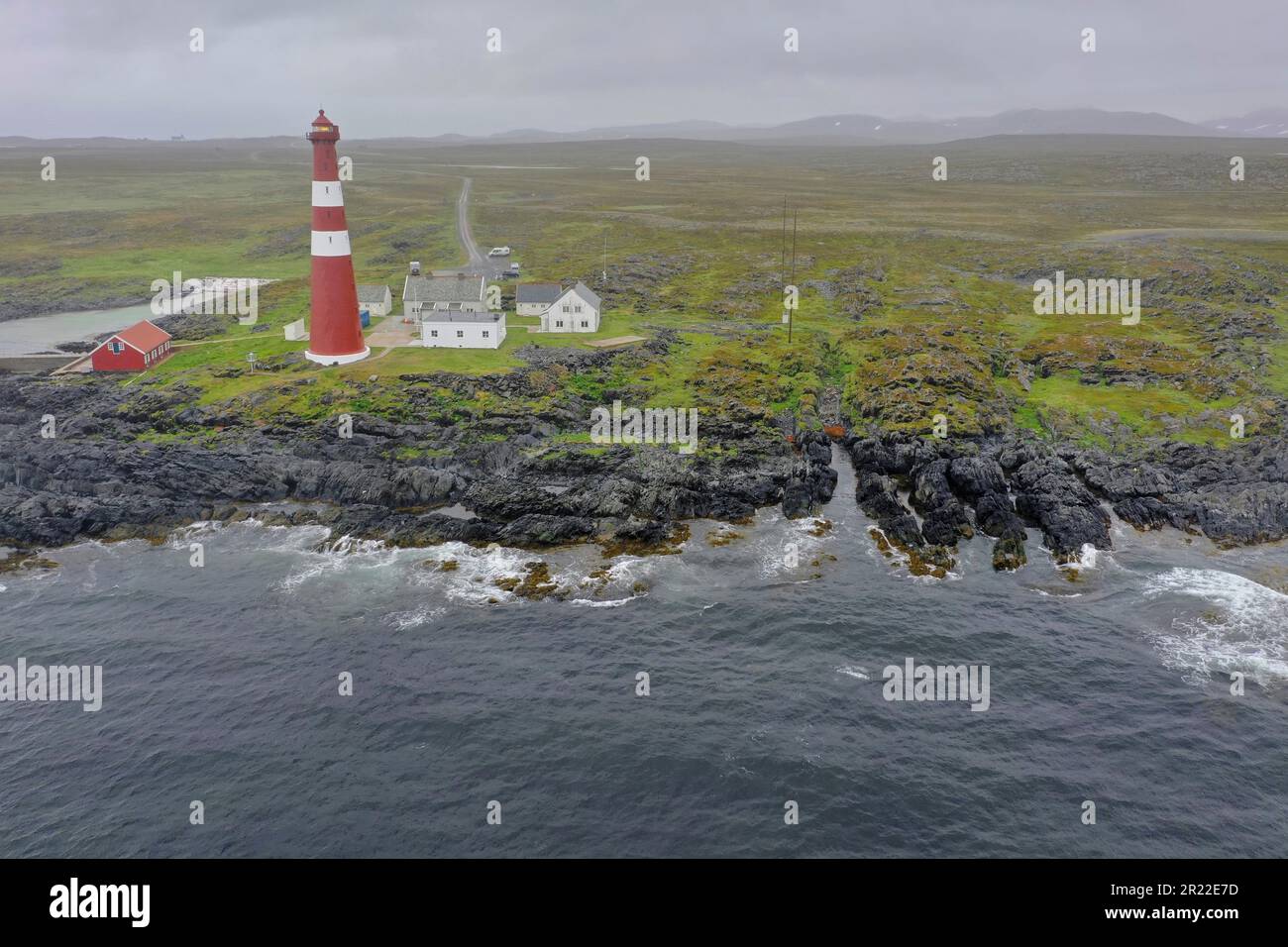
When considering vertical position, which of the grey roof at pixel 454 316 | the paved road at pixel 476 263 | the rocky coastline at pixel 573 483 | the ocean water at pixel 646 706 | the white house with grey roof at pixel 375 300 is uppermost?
the paved road at pixel 476 263

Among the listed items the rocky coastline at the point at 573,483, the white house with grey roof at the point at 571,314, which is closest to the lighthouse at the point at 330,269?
the rocky coastline at the point at 573,483

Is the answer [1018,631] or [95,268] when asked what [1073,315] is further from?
[95,268]

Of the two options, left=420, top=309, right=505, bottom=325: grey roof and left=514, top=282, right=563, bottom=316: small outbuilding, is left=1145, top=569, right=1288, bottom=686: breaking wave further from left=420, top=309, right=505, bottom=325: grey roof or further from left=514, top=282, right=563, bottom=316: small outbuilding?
left=514, top=282, right=563, bottom=316: small outbuilding

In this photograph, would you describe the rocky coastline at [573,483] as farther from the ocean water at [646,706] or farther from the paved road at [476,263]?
the paved road at [476,263]

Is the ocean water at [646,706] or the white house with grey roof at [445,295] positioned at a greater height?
the white house with grey roof at [445,295]

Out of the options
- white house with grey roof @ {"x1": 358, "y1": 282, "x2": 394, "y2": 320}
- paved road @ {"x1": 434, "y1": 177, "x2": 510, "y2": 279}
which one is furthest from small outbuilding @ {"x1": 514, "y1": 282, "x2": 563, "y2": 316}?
paved road @ {"x1": 434, "y1": 177, "x2": 510, "y2": 279}

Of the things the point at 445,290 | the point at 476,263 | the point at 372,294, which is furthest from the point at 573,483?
the point at 476,263
